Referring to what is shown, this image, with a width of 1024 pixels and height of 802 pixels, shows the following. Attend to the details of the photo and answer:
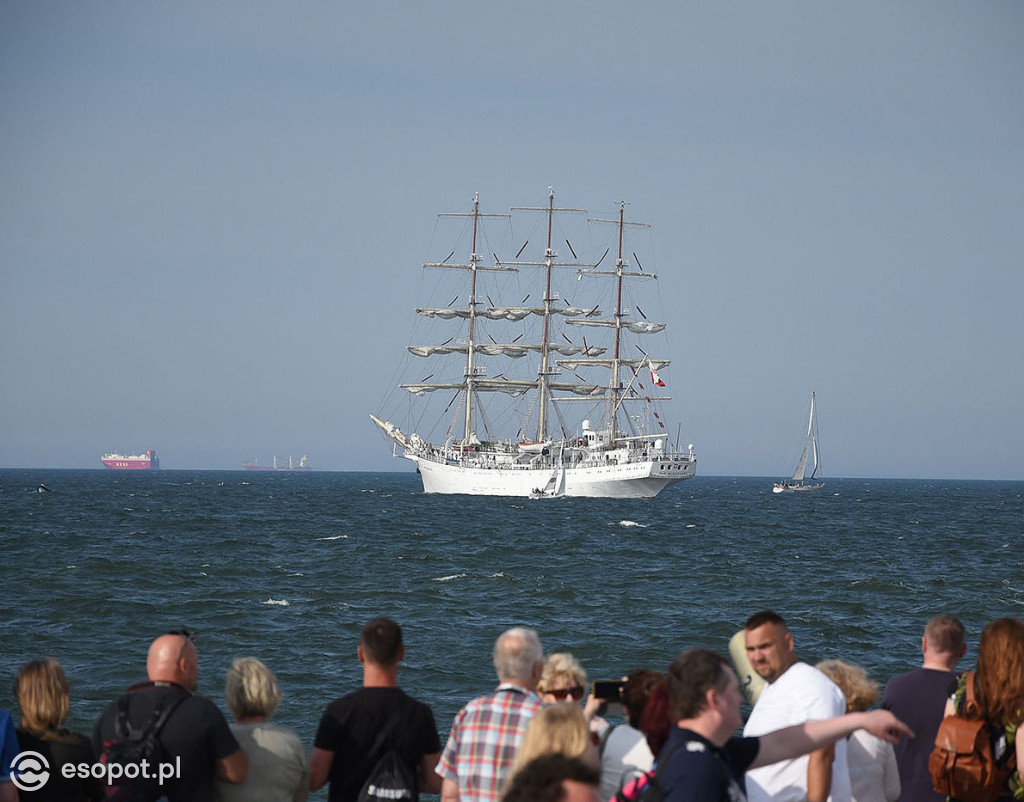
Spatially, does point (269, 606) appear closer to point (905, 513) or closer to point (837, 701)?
point (837, 701)

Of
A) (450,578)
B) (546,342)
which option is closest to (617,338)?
(546,342)

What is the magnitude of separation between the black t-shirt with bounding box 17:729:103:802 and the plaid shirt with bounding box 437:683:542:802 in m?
1.53

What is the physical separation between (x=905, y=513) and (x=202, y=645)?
75.2 meters

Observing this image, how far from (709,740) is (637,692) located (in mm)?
685

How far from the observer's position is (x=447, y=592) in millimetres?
30891

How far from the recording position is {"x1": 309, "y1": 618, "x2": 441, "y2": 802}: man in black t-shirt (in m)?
5.28

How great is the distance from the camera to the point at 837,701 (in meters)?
5.06

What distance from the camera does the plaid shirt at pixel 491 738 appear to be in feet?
15.9

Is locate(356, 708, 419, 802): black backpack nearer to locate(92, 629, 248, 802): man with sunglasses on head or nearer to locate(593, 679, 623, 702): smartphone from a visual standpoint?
locate(92, 629, 248, 802): man with sunglasses on head

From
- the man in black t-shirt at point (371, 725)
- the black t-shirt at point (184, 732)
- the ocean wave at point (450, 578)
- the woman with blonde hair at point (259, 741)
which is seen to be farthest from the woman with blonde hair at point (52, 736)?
the ocean wave at point (450, 578)

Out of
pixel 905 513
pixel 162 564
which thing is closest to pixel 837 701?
pixel 162 564

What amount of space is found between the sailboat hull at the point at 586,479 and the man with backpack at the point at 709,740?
3608 inches

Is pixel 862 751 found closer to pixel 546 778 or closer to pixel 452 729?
pixel 452 729

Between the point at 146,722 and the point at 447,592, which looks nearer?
the point at 146,722
